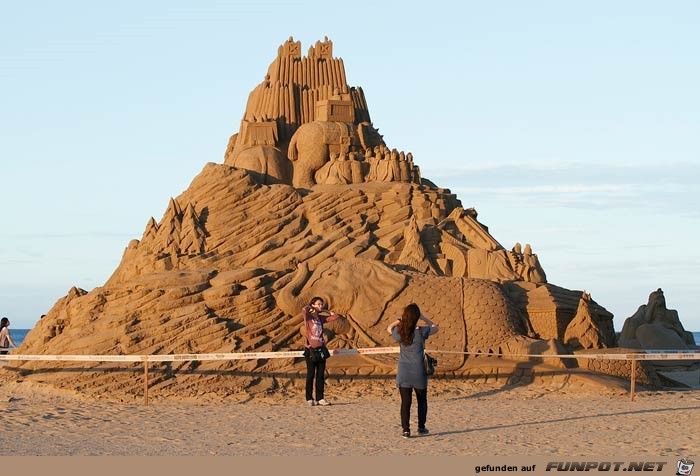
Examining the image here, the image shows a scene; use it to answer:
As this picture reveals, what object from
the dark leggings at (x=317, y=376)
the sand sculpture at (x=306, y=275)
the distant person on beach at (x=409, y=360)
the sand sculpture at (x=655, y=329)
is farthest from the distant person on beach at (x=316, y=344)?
the sand sculpture at (x=655, y=329)

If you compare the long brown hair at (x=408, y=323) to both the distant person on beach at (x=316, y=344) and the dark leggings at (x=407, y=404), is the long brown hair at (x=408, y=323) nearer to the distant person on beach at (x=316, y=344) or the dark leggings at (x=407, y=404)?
the dark leggings at (x=407, y=404)

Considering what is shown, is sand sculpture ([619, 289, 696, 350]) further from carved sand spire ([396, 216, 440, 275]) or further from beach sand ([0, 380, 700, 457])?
beach sand ([0, 380, 700, 457])

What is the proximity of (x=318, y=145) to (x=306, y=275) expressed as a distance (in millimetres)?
5276

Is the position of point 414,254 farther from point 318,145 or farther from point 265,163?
point 265,163

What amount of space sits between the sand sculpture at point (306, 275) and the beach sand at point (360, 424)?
1.00 m

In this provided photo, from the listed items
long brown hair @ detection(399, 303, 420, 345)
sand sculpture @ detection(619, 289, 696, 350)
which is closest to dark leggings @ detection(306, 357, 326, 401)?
long brown hair @ detection(399, 303, 420, 345)

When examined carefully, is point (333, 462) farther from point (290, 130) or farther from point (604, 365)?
point (290, 130)

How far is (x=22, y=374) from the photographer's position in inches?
696

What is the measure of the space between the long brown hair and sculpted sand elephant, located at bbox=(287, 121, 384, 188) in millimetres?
12070

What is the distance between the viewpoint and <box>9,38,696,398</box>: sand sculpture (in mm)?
17297

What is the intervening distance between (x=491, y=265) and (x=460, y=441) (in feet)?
30.3

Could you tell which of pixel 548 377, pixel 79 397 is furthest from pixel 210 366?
pixel 548 377

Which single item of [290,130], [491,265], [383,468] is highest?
[290,130]

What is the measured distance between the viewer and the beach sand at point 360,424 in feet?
35.8
